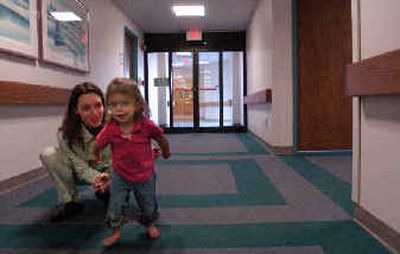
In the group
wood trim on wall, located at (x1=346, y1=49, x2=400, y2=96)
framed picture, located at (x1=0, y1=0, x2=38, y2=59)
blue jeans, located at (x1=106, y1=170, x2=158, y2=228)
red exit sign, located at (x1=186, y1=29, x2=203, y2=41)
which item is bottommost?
blue jeans, located at (x1=106, y1=170, x2=158, y2=228)

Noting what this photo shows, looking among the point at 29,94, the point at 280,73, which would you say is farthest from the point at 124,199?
the point at 280,73

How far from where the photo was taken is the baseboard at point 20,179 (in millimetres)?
3035

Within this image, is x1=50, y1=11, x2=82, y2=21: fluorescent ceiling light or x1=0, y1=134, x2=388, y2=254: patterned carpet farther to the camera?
x1=50, y1=11, x2=82, y2=21: fluorescent ceiling light

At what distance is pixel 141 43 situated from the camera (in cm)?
923

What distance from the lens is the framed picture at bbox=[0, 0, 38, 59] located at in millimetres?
2990

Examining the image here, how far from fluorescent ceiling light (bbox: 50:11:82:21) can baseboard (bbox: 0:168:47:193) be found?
1.65 metres

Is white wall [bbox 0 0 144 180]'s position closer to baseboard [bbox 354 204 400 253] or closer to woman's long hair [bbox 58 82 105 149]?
woman's long hair [bbox 58 82 105 149]

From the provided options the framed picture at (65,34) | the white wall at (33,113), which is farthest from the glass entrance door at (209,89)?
the framed picture at (65,34)

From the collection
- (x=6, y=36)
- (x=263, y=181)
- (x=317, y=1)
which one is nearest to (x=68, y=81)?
(x=6, y=36)

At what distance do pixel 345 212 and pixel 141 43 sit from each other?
303 inches

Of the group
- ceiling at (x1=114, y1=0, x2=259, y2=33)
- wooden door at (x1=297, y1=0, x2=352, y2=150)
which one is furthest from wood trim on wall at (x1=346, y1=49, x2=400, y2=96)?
ceiling at (x1=114, y1=0, x2=259, y2=33)

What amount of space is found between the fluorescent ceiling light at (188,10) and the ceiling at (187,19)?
4.1 inches

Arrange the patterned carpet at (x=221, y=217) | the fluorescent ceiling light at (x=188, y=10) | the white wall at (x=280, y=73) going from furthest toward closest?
the fluorescent ceiling light at (x=188, y=10) < the white wall at (x=280, y=73) < the patterned carpet at (x=221, y=217)

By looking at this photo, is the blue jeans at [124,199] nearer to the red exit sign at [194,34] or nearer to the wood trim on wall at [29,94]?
the wood trim on wall at [29,94]
